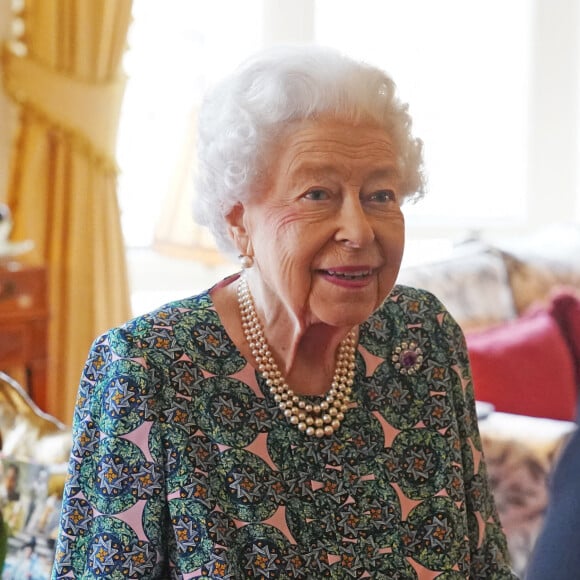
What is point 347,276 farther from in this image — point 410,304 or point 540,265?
point 540,265

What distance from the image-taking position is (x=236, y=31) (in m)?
3.54

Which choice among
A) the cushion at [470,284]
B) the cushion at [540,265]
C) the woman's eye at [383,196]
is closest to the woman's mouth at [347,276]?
the woman's eye at [383,196]

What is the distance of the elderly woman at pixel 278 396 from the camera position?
1253 millimetres

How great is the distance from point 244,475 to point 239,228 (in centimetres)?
35

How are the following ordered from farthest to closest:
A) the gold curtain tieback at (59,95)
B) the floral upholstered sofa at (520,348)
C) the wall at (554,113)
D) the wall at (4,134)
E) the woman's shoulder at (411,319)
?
the wall at (554,113) → the wall at (4,134) → the gold curtain tieback at (59,95) → the floral upholstered sofa at (520,348) → the woman's shoulder at (411,319)

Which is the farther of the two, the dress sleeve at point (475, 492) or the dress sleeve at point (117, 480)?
the dress sleeve at point (475, 492)

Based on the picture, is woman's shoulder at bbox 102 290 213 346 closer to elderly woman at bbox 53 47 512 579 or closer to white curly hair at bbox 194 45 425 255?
elderly woman at bbox 53 47 512 579

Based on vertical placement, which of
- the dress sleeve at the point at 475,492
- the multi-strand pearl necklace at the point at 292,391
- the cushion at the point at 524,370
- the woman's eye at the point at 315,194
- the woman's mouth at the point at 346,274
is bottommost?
the cushion at the point at 524,370

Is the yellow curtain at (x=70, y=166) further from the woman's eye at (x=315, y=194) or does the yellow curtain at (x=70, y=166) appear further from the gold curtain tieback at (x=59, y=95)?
the woman's eye at (x=315, y=194)

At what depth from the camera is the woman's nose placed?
1.25 metres

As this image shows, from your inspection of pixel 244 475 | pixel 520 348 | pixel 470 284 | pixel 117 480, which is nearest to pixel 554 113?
pixel 470 284

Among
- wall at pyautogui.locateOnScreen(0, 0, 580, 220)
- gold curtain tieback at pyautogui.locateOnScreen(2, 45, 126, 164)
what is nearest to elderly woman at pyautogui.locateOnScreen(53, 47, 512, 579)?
gold curtain tieback at pyautogui.locateOnScreen(2, 45, 126, 164)

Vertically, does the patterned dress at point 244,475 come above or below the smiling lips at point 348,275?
below

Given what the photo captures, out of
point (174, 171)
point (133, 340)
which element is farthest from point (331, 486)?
point (174, 171)
